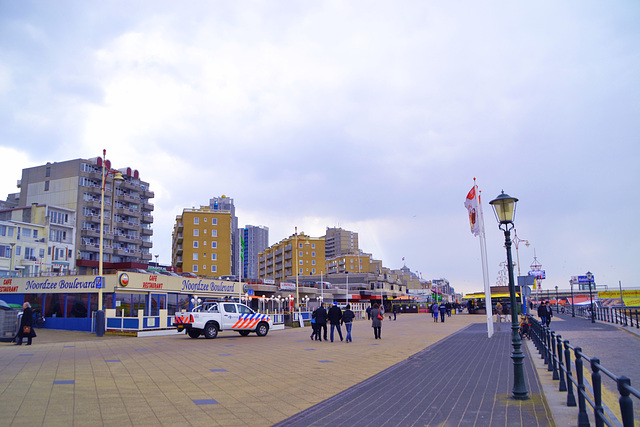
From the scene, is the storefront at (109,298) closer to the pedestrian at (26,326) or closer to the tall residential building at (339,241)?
the pedestrian at (26,326)

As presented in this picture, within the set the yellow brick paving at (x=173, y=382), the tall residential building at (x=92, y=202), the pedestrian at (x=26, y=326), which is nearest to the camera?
the yellow brick paving at (x=173, y=382)

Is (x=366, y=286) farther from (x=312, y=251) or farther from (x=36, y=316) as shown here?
(x=36, y=316)

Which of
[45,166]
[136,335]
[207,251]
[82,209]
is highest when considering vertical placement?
[45,166]

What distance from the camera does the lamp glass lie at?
9.52m

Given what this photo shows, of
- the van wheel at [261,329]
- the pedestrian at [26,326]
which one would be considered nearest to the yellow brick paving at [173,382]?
the pedestrian at [26,326]

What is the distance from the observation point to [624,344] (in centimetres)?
1856

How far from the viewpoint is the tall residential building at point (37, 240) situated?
2153 inches

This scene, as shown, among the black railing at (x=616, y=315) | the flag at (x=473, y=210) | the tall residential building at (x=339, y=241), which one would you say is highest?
the tall residential building at (x=339, y=241)

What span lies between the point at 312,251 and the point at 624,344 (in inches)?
3794

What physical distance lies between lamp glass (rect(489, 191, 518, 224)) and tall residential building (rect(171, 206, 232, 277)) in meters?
71.0

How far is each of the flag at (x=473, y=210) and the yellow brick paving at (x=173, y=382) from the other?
28.2 feet

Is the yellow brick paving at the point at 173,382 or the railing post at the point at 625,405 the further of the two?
the yellow brick paving at the point at 173,382

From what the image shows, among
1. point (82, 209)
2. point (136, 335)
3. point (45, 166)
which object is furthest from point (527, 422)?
point (45, 166)

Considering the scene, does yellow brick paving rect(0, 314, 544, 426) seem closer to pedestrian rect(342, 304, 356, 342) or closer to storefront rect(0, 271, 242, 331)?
pedestrian rect(342, 304, 356, 342)
